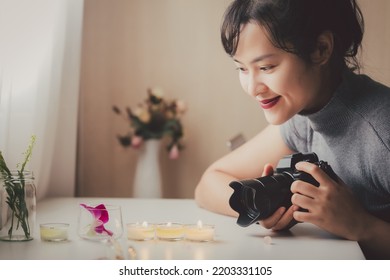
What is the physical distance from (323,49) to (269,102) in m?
0.10

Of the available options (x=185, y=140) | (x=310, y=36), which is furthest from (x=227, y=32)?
(x=185, y=140)

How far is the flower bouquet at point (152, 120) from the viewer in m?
1.06

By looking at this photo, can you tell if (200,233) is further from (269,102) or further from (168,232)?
(269,102)

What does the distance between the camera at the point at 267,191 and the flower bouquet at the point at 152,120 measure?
30cm

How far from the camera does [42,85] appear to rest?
0.93 meters

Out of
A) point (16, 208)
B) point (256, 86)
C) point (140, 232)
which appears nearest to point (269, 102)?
point (256, 86)

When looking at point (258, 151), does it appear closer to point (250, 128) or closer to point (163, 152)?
point (250, 128)

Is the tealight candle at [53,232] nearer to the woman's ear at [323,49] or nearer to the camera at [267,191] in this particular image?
the camera at [267,191]

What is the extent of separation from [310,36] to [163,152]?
1.32 ft

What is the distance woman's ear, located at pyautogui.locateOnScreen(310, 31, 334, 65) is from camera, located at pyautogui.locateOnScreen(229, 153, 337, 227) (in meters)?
0.13

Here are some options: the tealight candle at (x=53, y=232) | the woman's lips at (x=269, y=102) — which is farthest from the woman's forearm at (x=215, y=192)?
the tealight candle at (x=53, y=232)

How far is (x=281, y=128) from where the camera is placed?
920 millimetres

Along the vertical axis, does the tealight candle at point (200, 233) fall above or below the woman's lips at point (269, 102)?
below
